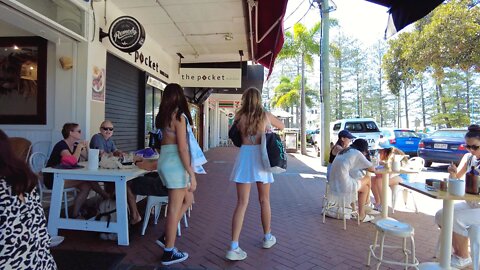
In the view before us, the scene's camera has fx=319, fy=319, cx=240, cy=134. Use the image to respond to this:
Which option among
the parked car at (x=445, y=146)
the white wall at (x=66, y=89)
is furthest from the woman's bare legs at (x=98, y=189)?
the parked car at (x=445, y=146)

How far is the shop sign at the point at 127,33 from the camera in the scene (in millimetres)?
4895

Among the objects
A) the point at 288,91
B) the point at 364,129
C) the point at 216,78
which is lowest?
the point at 364,129

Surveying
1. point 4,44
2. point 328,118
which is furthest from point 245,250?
point 328,118

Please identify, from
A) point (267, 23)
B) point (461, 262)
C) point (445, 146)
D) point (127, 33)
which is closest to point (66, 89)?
point (127, 33)

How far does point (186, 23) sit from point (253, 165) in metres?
4.22

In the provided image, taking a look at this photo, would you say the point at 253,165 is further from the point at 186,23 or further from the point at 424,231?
the point at 186,23

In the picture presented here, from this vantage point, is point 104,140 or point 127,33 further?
point 127,33

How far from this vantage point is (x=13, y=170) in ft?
4.52

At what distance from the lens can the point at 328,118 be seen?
10.6 meters

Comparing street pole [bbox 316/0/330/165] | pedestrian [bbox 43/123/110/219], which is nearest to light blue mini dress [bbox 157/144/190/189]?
pedestrian [bbox 43/123/110/219]

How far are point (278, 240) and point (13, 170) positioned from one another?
111 inches

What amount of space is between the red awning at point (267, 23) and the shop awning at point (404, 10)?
55.9 inches

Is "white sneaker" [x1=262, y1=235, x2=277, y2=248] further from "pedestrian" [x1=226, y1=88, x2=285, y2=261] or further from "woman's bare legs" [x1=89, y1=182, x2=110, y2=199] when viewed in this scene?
"woman's bare legs" [x1=89, y1=182, x2=110, y2=199]

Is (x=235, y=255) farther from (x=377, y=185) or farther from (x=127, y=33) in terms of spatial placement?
(x=127, y=33)
